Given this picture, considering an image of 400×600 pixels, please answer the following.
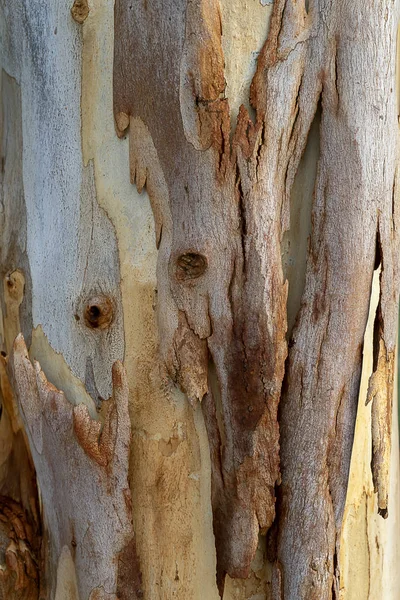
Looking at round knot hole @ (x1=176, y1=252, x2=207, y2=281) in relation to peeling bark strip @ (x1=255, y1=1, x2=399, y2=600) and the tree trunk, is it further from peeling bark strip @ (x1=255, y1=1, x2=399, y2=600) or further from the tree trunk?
peeling bark strip @ (x1=255, y1=1, x2=399, y2=600)

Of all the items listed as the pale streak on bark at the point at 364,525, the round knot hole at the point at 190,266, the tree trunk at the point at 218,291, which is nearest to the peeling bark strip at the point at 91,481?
the tree trunk at the point at 218,291

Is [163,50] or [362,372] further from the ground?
[163,50]

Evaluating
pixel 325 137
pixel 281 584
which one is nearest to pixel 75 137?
pixel 325 137

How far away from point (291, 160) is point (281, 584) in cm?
46

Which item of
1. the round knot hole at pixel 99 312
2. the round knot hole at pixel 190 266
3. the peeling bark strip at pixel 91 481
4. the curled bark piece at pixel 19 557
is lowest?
the curled bark piece at pixel 19 557

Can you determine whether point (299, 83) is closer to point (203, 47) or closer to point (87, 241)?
point (203, 47)

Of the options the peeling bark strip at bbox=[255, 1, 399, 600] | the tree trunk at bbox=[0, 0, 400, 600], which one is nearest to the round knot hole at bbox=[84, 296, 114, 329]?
the tree trunk at bbox=[0, 0, 400, 600]

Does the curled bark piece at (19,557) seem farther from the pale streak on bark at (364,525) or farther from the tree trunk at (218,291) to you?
the pale streak on bark at (364,525)

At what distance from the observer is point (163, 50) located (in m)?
0.68

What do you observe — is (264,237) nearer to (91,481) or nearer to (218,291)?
(218,291)

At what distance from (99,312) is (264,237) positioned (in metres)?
0.20

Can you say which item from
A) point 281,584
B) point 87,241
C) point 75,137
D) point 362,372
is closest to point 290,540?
point 281,584

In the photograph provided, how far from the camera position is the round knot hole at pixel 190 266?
689 mm

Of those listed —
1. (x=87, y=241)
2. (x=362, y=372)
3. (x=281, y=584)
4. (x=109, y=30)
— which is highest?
(x=109, y=30)
